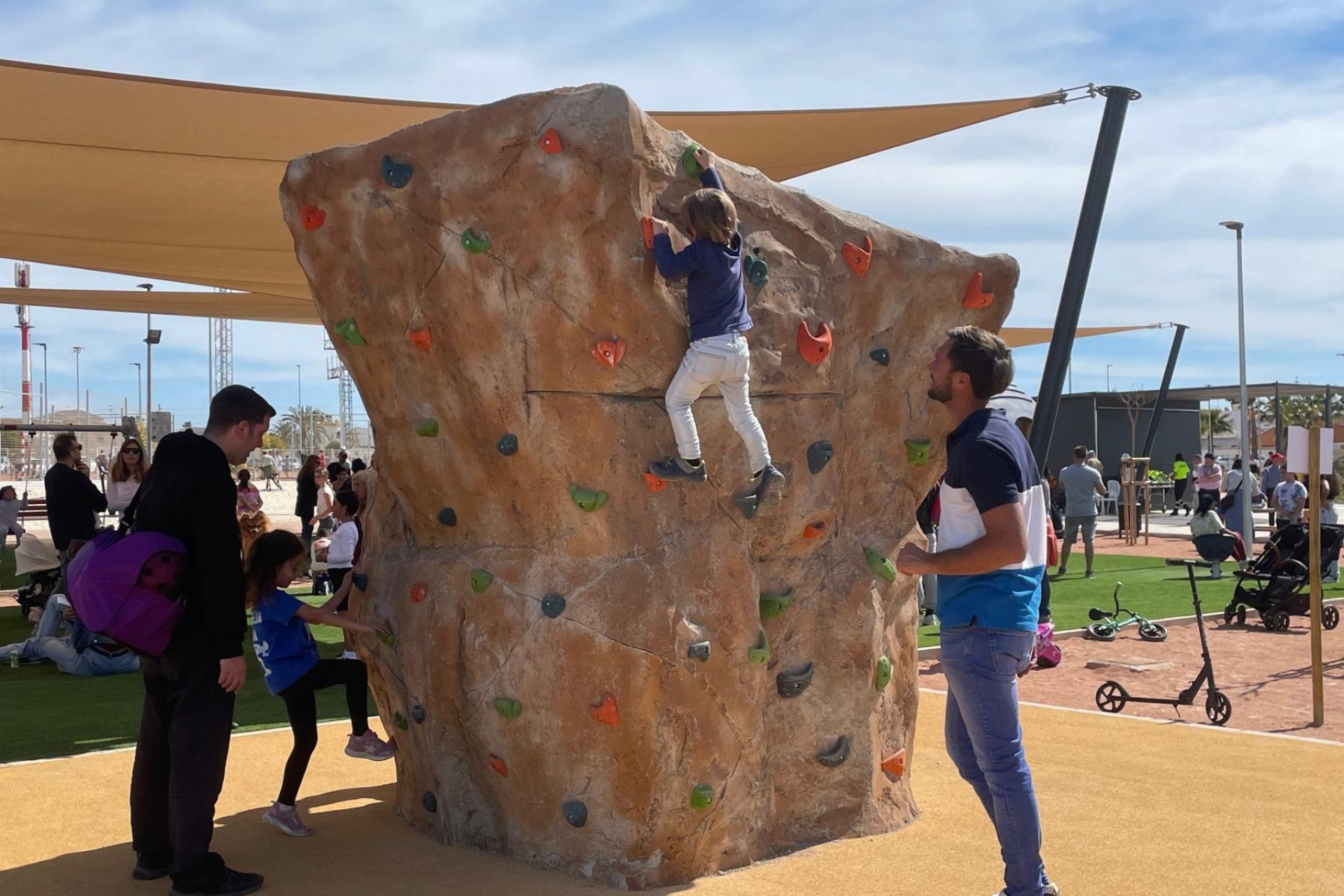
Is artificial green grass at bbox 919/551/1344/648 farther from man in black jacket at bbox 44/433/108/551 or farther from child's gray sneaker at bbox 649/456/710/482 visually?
man in black jacket at bbox 44/433/108/551

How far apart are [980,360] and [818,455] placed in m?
1.23

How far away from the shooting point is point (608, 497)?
4348 millimetres

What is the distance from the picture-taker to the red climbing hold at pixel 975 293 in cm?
525

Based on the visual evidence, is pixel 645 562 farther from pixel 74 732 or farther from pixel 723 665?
pixel 74 732

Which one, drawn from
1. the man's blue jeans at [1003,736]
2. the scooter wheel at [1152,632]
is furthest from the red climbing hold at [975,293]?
the scooter wheel at [1152,632]

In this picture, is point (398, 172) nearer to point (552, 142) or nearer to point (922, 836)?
point (552, 142)

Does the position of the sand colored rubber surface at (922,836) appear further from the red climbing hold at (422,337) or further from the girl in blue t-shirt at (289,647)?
the red climbing hold at (422,337)

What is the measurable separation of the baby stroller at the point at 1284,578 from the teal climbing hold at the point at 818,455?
7898mm

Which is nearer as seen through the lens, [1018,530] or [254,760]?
[1018,530]

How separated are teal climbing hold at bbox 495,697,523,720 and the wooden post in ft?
16.0

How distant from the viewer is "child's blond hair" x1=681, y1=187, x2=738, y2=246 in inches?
162

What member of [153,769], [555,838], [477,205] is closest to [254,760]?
[153,769]

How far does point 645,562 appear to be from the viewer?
4.34 meters

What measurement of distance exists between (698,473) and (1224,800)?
281 cm
